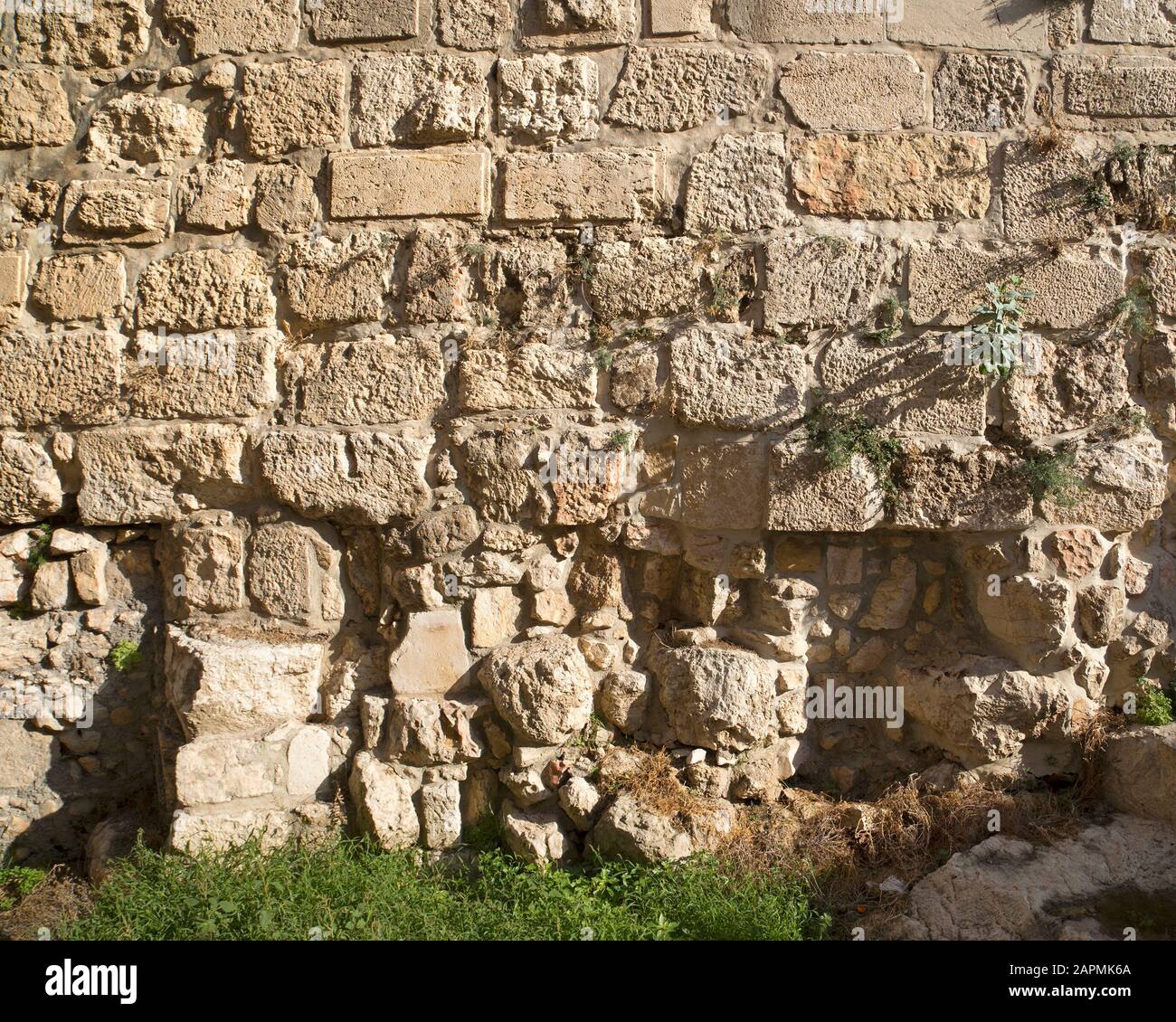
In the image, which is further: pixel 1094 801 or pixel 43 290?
pixel 43 290

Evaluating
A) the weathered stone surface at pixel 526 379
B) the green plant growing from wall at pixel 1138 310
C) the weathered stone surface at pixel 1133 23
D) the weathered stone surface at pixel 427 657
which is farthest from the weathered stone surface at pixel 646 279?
the weathered stone surface at pixel 1133 23

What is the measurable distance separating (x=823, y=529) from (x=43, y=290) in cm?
317

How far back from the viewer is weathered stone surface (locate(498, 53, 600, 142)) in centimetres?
352

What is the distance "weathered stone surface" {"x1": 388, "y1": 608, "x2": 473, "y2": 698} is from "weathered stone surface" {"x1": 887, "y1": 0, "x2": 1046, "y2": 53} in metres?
2.88

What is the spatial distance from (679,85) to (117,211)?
7.36 feet

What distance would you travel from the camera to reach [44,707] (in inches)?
140

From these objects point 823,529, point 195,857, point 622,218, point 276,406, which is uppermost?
point 622,218

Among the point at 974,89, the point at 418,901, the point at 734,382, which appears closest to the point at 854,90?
the point at 974,89

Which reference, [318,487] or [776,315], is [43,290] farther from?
[776,315]

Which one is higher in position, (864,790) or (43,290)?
(43,290)

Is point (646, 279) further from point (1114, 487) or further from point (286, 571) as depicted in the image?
point (1114, 487)

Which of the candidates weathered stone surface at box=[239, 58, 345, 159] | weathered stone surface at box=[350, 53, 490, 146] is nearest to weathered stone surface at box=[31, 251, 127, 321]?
weathered stone surface at box=[239, 58, 345, 159]

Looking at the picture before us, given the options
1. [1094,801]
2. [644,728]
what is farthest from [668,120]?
[1094,801]

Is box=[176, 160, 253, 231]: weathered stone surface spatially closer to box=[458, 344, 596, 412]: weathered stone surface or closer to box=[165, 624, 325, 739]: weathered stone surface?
box=[458, 344, 596, 412]: weathered stone surface
